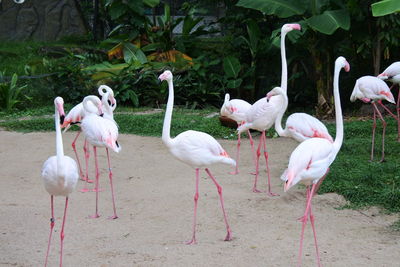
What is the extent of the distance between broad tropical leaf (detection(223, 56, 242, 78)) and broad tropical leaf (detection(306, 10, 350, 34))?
263 centimetres

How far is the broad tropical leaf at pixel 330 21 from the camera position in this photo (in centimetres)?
900

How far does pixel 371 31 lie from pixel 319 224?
5.87 metres

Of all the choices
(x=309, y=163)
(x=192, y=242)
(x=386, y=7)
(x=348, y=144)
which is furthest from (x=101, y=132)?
(x=348, y=144)

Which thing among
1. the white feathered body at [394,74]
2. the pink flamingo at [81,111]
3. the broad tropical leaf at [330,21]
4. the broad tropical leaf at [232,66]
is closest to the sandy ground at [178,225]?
the pink flamingo at [81,111]

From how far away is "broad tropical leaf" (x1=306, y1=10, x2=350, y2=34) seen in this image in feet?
29.5

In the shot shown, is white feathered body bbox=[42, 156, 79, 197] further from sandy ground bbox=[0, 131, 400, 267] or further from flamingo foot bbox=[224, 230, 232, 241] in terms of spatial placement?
flamingo foot bbox=[224, 230, 232, 241]

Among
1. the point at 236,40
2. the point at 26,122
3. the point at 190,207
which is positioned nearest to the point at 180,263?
the point at 190,207

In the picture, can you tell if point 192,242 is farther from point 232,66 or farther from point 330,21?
point 232,66

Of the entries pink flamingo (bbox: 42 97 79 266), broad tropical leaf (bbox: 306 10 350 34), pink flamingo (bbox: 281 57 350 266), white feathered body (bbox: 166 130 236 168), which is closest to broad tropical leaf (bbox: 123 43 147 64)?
broad tropical leaf (bbox: 306 10 350 34)

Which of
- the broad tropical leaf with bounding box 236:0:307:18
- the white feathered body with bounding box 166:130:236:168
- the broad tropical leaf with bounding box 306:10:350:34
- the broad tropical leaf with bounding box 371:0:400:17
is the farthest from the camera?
the broad tropical leaf with bounding box 236:0:307:18

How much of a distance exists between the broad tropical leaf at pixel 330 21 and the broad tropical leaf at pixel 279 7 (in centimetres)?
38

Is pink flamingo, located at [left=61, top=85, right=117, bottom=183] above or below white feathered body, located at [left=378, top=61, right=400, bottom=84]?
below

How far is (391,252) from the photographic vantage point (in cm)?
487

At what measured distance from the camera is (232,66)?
38.7ft
